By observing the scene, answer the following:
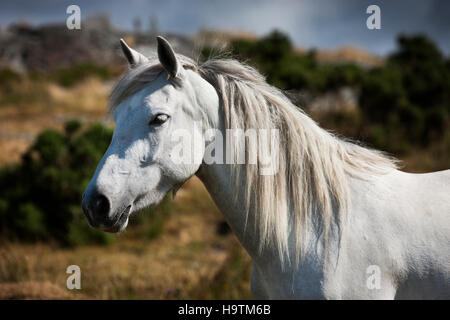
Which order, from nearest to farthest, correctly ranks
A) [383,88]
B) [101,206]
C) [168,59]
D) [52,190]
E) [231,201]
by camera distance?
[101,206]
[168,59]
[231,201]
[52,190]
[383,88]

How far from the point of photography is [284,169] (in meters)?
1.79

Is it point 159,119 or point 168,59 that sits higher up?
point 168,59

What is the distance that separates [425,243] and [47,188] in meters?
6.17

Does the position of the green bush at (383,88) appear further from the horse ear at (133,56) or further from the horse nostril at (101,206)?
the horse nostril at (101,206)

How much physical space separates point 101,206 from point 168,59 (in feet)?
2.38

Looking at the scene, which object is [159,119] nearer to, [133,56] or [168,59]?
[168,59]

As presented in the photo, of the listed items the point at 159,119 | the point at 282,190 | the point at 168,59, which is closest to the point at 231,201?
the point at 282,190

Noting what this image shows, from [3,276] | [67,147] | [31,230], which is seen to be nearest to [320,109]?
[67,147]

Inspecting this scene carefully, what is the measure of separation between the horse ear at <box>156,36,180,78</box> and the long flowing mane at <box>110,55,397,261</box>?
0.34ft

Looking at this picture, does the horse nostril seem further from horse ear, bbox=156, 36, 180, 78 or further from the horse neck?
horse ear, bbox=156, 36, 180, 78

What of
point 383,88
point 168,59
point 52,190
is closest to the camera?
point 168,59

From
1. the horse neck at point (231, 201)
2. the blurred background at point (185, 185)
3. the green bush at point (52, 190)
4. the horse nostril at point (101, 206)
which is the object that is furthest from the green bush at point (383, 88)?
the horse nostril at point (101, 206)

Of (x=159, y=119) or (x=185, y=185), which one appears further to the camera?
(x=185, y=185)

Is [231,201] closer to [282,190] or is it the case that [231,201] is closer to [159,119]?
[282,190]
